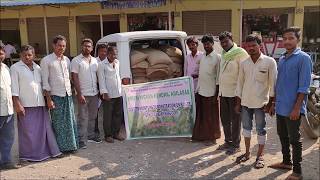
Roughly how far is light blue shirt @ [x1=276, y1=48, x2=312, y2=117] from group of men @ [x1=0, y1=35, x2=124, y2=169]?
2.51 metres

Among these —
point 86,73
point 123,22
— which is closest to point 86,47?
point 86,73

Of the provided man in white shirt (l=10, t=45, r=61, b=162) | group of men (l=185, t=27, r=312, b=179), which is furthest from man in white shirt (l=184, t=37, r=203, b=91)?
man in white shirt (l=10, t=45, r=61, b=162)

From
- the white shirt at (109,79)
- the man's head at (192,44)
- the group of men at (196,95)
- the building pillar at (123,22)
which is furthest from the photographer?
the building pillar at (123,22)

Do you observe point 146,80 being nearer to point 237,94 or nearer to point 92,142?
point 92,142

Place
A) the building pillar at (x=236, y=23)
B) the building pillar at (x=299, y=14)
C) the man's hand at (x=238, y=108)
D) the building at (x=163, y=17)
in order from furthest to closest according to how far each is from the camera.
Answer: the building pillar at (x=236, y=23) < the building at (x=163, y=17) < the building pillar at (x=299, y=14) < the man's hand at (x=238, y=108)

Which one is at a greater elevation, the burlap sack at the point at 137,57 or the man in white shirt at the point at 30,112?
the burlap sack at the point at 137,57

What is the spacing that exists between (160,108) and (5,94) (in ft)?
7.71

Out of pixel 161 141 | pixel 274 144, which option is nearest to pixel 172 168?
pixel 161 141

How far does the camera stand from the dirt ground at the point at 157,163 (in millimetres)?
4535

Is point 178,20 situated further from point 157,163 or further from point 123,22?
point 157,163

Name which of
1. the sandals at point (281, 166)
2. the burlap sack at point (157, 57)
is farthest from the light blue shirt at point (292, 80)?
the burlap sack at point (157, 57)

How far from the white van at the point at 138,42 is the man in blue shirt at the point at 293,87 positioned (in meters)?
2.23

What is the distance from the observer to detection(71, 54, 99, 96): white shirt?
535 centimetres

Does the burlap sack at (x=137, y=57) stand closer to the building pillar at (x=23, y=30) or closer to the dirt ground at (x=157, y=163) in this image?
the dirt ground at (x=157, y=163)
